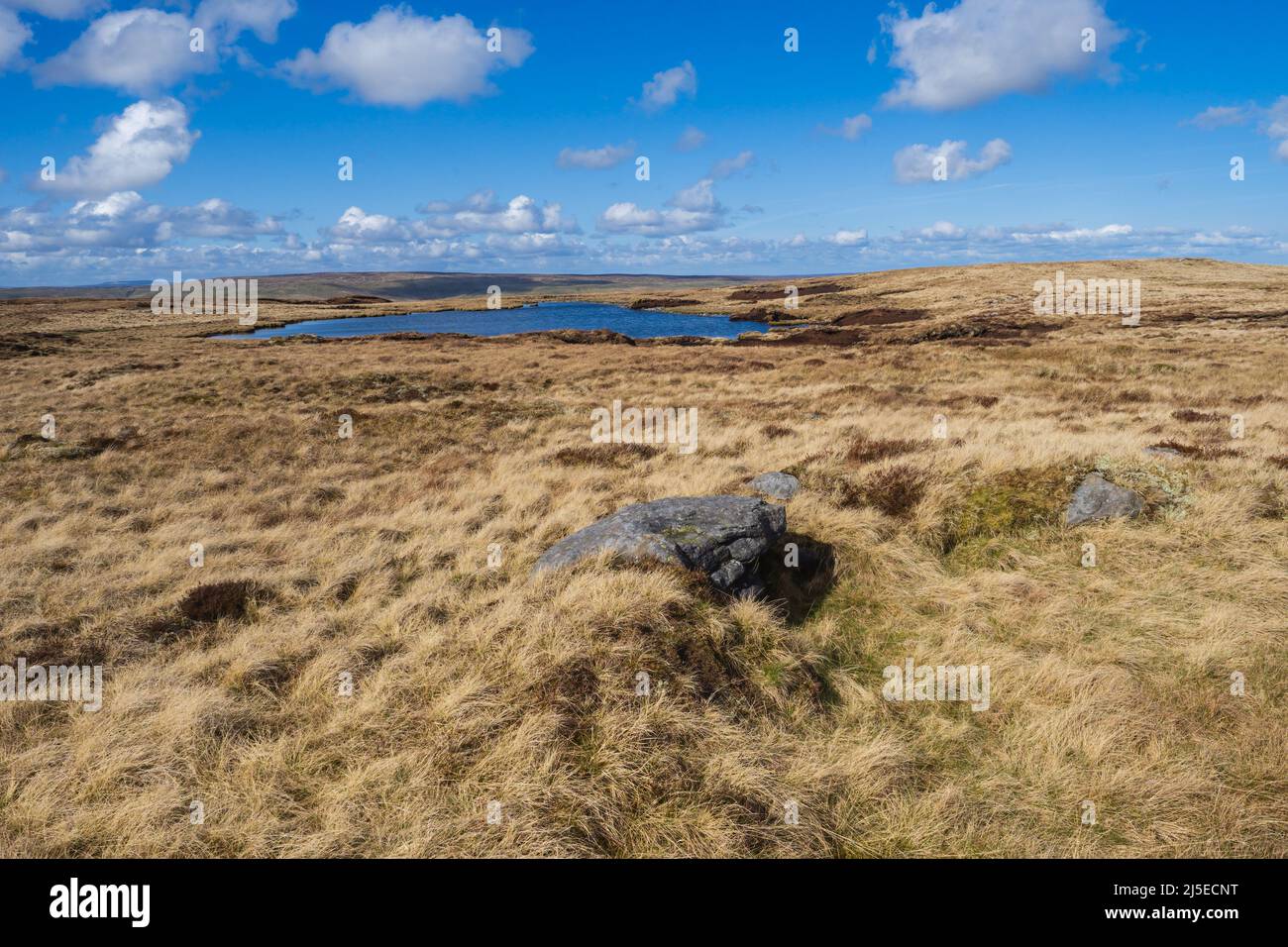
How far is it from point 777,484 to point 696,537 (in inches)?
157

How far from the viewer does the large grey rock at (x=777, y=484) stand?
10812mm

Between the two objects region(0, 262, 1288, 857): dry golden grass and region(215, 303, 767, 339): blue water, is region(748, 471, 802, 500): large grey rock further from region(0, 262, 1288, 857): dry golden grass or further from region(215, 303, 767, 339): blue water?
region(215, 303, 767, 339): blue water

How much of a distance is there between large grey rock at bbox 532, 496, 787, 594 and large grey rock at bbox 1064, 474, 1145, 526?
480cm

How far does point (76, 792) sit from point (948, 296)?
91.0 m

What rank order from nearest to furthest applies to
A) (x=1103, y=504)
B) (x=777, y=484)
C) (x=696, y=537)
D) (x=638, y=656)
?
(x=638, y=656) < (x=696, y=537) < (x=1103, y=504) < (x=777, y=484)

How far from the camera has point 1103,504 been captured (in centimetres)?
934

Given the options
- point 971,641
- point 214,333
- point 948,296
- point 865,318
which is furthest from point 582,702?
point 948,296

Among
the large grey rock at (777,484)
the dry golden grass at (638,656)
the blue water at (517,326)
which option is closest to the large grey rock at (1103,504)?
the dry golden grass at (638,656)

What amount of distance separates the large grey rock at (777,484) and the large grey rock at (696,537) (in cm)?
237

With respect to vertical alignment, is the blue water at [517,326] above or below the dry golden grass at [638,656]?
above

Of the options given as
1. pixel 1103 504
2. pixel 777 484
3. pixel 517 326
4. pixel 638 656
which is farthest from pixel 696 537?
pixel 517 326

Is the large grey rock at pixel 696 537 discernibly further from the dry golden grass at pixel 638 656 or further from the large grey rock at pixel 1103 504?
the large grey rock at pixel 1103 504

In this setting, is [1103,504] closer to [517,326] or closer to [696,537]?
[696,537]

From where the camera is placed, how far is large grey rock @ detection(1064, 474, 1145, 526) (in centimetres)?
925
